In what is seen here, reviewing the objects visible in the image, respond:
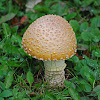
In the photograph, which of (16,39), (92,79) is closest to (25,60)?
(16,39)

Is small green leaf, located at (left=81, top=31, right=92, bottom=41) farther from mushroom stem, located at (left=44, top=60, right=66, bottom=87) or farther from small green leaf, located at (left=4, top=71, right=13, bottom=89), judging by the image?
small green leaf, located at (left=4, top=71, right=13, bottom=89)

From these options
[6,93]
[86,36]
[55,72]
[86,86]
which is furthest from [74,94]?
[86,36]

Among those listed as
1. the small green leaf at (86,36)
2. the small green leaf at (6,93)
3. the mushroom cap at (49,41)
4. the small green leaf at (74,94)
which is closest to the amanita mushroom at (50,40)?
the mushroom cap at (49,41)

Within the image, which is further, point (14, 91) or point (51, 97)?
point (14, 91)

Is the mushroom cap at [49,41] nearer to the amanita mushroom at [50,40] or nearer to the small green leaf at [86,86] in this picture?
the amanita mushroom at [50,40]

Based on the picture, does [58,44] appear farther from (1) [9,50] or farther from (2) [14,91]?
(1) [9,50]

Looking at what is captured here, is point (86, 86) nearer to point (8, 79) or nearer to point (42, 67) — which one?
point (42, 67)
